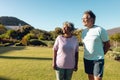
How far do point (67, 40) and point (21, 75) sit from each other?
4802 mm

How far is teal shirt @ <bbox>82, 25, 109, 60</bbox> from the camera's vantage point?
17.7 feet

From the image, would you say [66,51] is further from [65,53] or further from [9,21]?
[9,21]

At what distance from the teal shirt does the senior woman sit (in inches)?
11.3

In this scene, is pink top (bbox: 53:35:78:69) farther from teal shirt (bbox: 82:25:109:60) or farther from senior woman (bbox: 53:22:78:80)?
teal shirt (bbox: 82:25:109:60)

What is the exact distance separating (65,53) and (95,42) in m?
0.60

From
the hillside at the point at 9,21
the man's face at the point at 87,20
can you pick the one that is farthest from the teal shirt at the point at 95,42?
the hillside at the point at 9,21

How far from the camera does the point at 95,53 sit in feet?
17.8

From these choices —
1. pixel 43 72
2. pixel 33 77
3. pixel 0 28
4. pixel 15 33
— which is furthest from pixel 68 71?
pixel 0 28

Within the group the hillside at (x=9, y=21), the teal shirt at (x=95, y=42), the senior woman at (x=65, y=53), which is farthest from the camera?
the hillside at (x=9, y=21)

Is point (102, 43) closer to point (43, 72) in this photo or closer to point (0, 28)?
point (43, 72)

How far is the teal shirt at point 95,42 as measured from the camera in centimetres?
540

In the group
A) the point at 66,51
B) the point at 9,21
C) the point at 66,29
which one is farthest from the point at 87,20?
the point at 9,21

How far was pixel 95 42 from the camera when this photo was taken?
17.7ft

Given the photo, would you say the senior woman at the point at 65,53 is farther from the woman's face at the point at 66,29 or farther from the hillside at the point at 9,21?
the hillside at the point at 9,21
